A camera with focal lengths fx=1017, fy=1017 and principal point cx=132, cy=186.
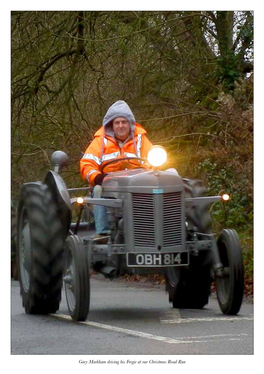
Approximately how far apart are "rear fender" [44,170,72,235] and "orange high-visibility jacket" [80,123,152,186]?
284mm

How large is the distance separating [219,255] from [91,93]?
8.57 m

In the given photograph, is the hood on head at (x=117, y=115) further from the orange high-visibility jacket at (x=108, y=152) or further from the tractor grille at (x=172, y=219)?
the tractor grille at (x=172, y=219)

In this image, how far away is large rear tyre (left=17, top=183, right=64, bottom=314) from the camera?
9742 mm

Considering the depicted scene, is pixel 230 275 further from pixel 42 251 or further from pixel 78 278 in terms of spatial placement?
pixel 42 251

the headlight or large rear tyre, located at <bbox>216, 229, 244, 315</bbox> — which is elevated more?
the headlight

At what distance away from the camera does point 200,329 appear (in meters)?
8.48

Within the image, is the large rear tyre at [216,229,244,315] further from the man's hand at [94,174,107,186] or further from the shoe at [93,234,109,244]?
the man's hand at [94,174,107,186]

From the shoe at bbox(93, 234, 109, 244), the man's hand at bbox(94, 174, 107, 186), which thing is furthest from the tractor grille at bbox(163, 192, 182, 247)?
the man's hand at bbox(94, 174, 107, 186)

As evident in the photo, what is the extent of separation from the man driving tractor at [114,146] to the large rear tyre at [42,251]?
0.48 metres

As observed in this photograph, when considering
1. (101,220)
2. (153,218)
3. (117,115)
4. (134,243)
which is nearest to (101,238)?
(101,220)

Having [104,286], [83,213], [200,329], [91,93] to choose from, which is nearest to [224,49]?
[91,93]

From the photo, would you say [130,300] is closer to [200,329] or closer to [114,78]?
[200,329]

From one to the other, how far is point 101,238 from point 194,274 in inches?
46.4

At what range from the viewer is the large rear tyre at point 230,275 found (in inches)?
356
